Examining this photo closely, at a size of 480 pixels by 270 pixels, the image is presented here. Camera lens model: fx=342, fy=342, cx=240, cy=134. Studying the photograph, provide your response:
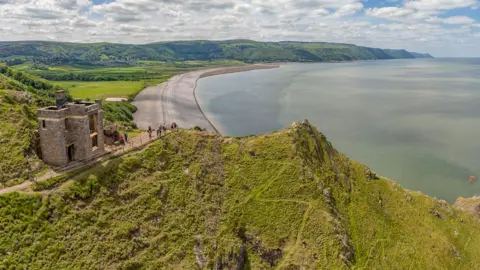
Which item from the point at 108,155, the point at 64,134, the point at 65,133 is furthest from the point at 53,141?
the point at 108,155

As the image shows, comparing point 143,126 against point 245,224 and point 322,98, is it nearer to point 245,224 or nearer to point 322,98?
point 245,224

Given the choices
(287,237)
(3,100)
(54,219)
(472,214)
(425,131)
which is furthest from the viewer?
(425,131)

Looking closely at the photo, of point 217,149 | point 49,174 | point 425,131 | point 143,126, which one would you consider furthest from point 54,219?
point 425,131

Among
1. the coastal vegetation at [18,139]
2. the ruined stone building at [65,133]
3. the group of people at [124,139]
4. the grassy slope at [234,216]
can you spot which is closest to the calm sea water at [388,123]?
the grassy slope at [234,216]

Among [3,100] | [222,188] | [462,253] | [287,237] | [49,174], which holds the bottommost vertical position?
[462,253]

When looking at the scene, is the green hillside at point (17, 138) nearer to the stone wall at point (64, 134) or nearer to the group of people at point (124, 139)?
the stone wall at point (64, 134)

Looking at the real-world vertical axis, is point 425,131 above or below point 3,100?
below

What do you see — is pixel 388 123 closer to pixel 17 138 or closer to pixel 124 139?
pixel 124 139
